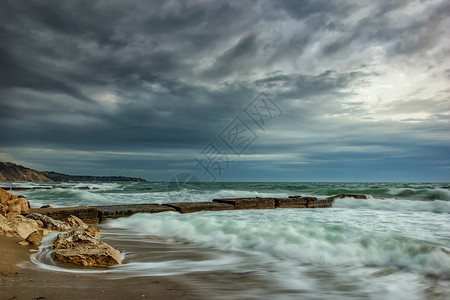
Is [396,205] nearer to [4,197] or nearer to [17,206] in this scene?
[17,206]

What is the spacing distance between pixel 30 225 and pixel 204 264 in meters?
2.70

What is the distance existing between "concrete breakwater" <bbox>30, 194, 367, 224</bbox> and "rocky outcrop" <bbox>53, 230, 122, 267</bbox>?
3.16 meters

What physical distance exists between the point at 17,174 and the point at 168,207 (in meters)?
107

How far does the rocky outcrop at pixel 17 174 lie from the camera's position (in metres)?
86.2

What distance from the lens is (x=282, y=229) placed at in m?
4.77

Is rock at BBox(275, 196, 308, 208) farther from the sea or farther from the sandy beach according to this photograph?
the sandy beach

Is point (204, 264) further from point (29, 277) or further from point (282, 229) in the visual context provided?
point (282, 229)

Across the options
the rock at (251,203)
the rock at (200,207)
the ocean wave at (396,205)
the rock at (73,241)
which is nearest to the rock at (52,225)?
the rock at (73,241)

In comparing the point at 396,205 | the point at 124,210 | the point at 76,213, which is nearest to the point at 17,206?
the point at 76,213

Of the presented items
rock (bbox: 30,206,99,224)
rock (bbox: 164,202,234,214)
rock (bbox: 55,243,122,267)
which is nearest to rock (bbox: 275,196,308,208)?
rock (bbox: 164,202,234,214)

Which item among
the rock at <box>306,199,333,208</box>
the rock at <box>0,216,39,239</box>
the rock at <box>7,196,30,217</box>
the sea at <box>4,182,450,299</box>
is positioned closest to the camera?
the sea at <box>4,182,450,299</box>

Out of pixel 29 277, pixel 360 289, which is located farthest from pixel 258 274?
pixel 29 277

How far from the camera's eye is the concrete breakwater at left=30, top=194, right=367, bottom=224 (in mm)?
6273

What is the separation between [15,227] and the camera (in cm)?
374
